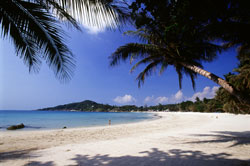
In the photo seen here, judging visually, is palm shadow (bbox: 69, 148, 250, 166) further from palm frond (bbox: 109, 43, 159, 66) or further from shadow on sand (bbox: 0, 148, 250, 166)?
palm frond (bbox: 109, 43, 159, 66)

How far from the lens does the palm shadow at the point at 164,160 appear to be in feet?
9.31

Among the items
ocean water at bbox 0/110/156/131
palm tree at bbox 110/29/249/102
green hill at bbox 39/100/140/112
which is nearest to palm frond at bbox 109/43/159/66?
Answer: palm tree at bbox 110/29/249/102

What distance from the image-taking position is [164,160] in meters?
3.03

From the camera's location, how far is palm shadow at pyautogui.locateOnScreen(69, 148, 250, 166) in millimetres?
2837

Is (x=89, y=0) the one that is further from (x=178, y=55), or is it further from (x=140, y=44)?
(x=178, y=55)

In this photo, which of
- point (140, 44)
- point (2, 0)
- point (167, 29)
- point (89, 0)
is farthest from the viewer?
point (140, 44)

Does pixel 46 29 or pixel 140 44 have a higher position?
pixel 140 44

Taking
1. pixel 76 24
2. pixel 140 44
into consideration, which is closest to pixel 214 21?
pixel 140 44

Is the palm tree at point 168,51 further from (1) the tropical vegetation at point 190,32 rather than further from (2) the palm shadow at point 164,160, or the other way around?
(2) the palm shadow at point 164,160

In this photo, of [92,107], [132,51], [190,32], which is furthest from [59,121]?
[92,107]

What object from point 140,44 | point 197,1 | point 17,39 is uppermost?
point 140,44

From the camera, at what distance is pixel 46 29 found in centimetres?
209

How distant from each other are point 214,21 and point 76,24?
335 cm

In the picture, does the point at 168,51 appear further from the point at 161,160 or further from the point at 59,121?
the point at 59,121
